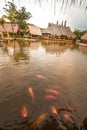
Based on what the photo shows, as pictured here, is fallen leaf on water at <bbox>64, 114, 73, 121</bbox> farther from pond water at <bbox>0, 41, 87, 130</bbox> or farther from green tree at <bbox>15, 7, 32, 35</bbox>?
green tree at <bbox>15, 7, 32, 35</bbox>

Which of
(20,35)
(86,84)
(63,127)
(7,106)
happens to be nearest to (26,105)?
(7,106)

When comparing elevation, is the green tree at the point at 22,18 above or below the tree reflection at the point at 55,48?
above

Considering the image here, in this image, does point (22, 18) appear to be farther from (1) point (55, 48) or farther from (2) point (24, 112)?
(2) point (24, 112)

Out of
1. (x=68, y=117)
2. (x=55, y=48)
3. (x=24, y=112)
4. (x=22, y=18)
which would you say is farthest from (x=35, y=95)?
(x=22, y=18)

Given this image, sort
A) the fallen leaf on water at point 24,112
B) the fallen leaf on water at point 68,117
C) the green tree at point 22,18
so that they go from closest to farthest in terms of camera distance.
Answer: the fallen leaf on water at point 68,117 → the fallen leaf on water at point 24,112 → the green tree at point 22,18

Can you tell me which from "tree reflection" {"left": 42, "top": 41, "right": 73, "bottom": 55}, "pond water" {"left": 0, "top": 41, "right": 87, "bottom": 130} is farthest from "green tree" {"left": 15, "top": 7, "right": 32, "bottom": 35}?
"pond water" {"left": 0, "top": 41, "right": 87, "bottom": 130}

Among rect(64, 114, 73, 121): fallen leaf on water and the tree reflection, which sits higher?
the tree reflection

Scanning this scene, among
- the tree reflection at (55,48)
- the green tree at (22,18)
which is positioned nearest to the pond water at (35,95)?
the tree reflection at (55,48)

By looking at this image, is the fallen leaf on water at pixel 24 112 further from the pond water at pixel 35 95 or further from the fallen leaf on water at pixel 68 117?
the fallen leaf on water at pixel 68 117

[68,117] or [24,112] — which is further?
[24,112]

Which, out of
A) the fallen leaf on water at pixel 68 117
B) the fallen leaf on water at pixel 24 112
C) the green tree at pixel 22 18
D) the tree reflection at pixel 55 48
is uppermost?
the green tree at pixel 22 18

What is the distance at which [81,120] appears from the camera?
6.12m

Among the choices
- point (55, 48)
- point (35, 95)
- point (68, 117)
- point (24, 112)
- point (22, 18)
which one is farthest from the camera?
point (22, 18)

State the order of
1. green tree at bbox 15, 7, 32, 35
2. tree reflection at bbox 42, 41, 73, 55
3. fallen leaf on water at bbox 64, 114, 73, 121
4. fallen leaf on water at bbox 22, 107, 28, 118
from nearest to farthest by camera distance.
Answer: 1. fallen leaf on water at bbox 64, 114, 73, 121
2. fallen leaf on water at bbox 22, 107, 28, 118
3. tree reflection at bbox 42, 41, 73, 55
4. green tree at bbox 15, 7, 32, 35
